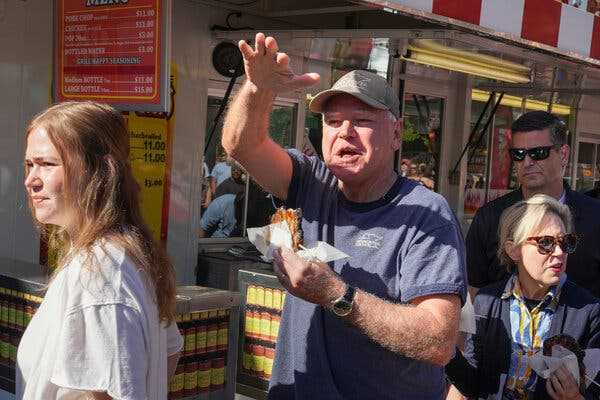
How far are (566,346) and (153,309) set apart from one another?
1.54m

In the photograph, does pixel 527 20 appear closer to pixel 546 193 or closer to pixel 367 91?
pixel 546 193

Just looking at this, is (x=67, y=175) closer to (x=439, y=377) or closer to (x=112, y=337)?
(x=112, y=337)

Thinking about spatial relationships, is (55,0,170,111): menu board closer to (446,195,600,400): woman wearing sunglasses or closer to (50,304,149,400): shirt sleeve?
(446,195,600,400): woman wearing sunglasses

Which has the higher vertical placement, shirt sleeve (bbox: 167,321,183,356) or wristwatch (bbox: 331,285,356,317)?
wristwatch (bbox: 331,285,356,317)

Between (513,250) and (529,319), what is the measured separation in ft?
0.94

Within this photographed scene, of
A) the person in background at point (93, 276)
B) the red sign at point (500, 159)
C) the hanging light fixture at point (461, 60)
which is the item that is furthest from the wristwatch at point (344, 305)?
the red sign at point (500, 159)

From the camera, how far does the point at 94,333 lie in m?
1.88

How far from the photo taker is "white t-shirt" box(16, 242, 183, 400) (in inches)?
73.6

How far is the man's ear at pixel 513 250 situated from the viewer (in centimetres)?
312

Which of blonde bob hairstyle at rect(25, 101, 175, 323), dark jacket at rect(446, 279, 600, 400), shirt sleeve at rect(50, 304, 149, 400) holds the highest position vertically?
blonde bob hairstyle at rect(25, 101, 175, 323)

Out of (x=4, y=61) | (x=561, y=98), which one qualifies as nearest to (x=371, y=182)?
(x=4, y=61)

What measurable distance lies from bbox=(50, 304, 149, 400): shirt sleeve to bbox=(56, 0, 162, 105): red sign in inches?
89.0

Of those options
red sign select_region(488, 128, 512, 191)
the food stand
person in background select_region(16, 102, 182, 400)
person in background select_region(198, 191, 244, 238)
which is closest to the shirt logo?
person in background select_region(16, 102, 182, 400)

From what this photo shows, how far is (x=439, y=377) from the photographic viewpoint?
2242 millimetres
